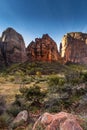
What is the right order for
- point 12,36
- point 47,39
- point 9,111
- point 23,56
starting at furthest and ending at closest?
point 47,39 < point 12,36 < point 23,56 < point 9,111

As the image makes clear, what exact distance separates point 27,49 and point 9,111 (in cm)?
10684

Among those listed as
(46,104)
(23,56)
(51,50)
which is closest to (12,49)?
(23,56)

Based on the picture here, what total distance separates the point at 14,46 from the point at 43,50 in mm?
19347

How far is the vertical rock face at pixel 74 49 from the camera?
471 ft

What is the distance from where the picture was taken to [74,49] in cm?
14800

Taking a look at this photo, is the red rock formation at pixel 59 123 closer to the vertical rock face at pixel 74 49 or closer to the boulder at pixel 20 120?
the boulder at pixel 20 120

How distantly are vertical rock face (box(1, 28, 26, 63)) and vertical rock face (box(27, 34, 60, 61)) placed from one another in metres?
5.97

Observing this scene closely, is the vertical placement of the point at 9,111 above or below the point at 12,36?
below

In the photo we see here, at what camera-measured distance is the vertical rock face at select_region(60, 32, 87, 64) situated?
143450mm

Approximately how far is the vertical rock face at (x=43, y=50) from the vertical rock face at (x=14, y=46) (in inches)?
235

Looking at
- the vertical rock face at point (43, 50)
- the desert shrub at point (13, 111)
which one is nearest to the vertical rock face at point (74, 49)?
the vertical rock face at point (43, 50)

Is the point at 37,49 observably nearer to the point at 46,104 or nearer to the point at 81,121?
the point at 46,104

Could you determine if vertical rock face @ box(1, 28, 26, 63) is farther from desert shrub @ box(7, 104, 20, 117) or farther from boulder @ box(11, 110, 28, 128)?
boulder @ box(11, 110, 28, 128)

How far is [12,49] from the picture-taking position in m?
109
